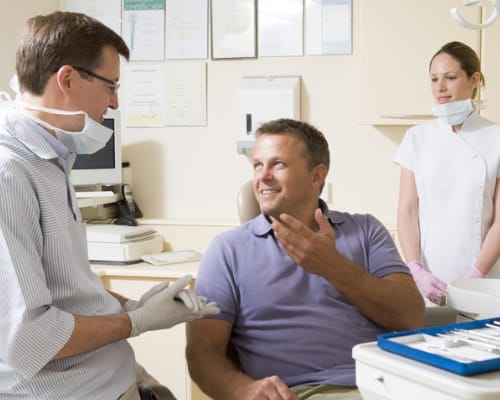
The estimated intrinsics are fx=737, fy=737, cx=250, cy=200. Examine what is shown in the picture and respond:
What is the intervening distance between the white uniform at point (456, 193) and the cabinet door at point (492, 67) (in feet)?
1.57

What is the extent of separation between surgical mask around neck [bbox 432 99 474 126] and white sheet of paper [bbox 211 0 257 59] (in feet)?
3.99

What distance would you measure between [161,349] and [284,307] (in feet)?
4.23

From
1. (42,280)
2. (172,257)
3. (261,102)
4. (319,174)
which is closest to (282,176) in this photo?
(319,174)

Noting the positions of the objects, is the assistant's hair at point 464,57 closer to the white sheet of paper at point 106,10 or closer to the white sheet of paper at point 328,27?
the white sheet of paper at point 328,27

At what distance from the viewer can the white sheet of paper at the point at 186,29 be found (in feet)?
11.6

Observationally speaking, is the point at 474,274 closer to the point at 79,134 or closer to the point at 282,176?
the point at 282,176

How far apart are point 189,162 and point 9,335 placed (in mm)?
2331

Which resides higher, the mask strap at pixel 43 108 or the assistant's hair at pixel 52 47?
the assistant's hair at pixel 52 47

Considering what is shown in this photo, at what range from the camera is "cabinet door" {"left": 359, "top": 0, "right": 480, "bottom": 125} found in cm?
304

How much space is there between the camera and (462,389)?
1.02m

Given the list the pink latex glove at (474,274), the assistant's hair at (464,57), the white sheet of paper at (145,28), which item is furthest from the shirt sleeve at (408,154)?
the white sheet of paper at (145,28)

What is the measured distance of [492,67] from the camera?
9.70 feet

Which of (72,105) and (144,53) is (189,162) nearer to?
(144,53)

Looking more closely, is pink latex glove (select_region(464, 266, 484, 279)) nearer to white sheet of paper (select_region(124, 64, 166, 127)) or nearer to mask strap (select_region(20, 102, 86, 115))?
mask strap (select_region(20, 102, 86, 115))
